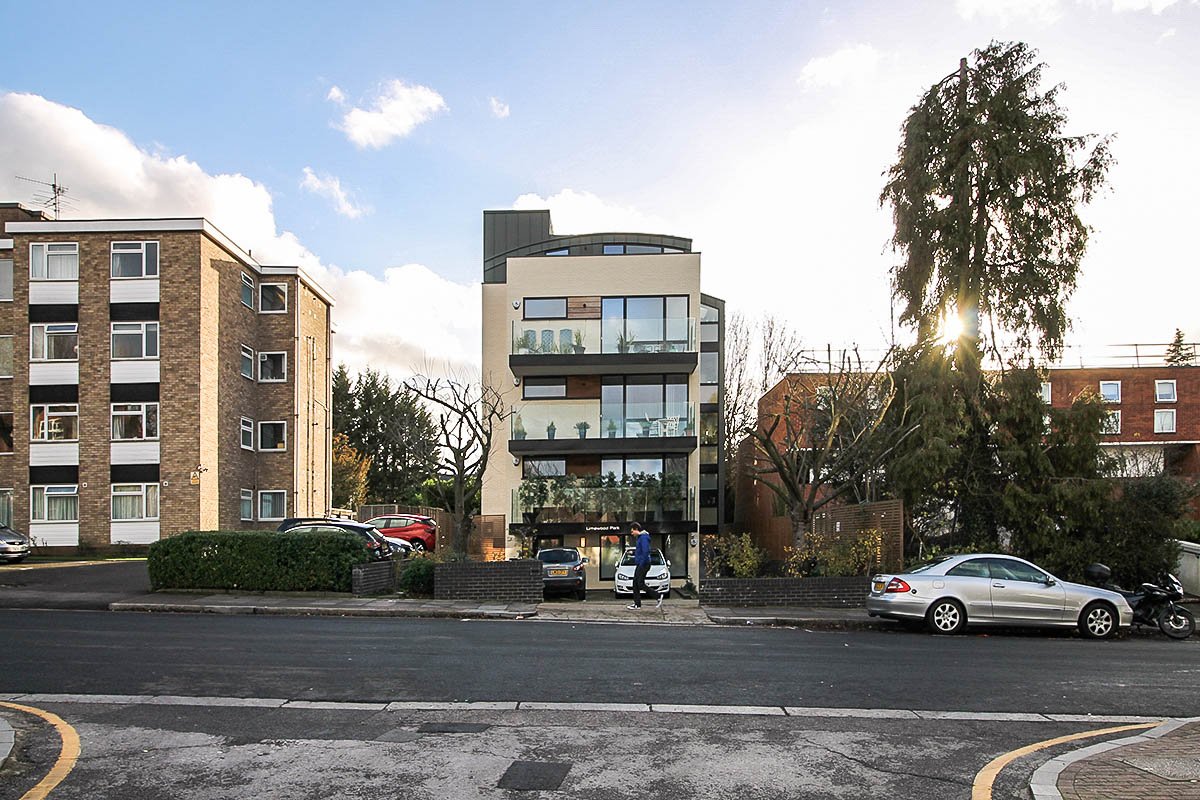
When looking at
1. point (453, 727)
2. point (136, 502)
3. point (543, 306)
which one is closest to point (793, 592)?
point (453, 727)

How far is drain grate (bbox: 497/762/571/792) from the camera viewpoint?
7004 mm

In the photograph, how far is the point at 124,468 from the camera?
3719cm

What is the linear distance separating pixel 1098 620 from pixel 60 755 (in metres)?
16.2

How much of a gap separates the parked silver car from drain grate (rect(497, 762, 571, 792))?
12.0 metres

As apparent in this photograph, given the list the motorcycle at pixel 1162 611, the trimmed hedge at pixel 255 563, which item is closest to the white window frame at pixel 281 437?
the trimmed hedge at pixel 255 563

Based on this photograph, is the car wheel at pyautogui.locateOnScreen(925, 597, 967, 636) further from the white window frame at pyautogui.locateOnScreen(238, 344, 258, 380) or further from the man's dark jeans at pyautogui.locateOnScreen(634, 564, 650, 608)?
the white window frame at pyautogui.locateOnScreen(238, 344, 258, 380)

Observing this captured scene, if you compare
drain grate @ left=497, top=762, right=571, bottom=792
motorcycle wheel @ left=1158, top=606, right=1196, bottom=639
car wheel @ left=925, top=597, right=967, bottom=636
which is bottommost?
motorcycle wheel @ left=1158, top=606, right=1196, bottom=639

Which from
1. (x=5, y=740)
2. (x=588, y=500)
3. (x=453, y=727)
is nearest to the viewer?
(x=5, y=740)

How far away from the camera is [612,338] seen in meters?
34.1

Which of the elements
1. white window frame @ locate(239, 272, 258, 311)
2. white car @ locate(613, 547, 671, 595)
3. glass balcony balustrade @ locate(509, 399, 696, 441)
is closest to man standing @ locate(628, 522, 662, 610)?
white car @ locate(613, 547, 671, 595)

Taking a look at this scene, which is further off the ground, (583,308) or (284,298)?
(284,298)

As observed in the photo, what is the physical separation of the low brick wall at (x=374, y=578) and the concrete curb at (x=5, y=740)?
1348cm

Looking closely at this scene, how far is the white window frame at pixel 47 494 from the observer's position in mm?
37094

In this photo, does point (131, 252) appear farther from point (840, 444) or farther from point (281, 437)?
point (840, 444)
